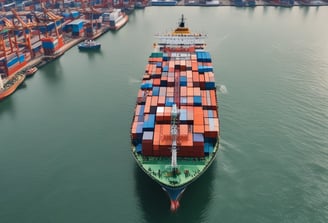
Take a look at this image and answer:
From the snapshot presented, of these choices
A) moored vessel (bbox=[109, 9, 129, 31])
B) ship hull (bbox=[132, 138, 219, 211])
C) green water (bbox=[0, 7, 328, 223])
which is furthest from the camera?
moored vessel (bbox=[109, 9, 129, 31])

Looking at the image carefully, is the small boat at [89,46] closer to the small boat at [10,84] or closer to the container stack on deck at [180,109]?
the small boat at [10,84]

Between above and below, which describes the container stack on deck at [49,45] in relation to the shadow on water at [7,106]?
above

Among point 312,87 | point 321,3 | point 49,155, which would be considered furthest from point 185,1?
point 49,155

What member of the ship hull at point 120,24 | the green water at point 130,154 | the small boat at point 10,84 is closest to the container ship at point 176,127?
the green water at point 130,154

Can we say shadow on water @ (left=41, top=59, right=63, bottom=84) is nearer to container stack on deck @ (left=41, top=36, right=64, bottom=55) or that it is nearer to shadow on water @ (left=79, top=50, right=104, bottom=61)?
container stack on deck @ (left=41, top=36, right=64, bottom=55)

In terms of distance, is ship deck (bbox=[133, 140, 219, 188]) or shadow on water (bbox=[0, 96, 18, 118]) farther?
shadow on water (bbox=[0, 96, 18, 118])

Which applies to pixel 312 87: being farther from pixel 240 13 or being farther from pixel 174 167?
pixel 240 13

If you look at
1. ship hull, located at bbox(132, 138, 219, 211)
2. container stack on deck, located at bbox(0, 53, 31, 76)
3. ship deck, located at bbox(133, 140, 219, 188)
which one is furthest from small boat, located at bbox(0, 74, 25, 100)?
ship hull, located at bbox(132, 138, 219, 211)
